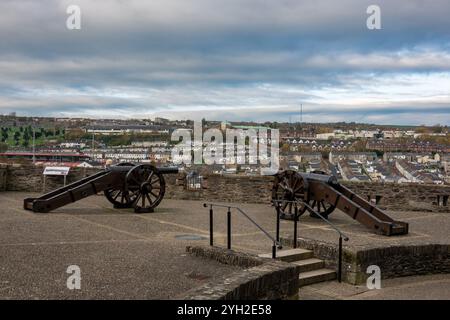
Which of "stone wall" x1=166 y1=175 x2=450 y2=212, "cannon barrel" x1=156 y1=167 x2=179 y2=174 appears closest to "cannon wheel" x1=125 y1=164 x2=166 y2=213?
"cannon barrel" x1=156 y1=167 x2=179 y2=174

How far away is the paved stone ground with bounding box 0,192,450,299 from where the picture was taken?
252 inches

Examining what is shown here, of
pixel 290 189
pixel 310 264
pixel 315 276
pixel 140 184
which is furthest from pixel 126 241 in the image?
pixel 290 189

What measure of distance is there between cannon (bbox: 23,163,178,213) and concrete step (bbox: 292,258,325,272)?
5.73 meters

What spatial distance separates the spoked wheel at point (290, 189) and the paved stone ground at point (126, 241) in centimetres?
37

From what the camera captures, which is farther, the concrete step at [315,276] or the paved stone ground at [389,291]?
the concrete step at [315,276]

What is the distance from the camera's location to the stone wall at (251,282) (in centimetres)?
522

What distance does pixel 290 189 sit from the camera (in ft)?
41.7

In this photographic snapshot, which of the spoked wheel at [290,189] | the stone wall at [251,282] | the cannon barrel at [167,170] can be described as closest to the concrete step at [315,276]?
the stone wall at [251,282]

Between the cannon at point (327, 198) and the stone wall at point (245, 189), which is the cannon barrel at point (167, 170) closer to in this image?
the stone wall at point (245, 189)

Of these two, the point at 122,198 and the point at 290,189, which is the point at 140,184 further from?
the point at 290,189

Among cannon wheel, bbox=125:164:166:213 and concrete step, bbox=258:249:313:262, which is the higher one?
cannon wheel, bbox=125:164:166:213

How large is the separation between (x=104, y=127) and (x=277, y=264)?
2761cm

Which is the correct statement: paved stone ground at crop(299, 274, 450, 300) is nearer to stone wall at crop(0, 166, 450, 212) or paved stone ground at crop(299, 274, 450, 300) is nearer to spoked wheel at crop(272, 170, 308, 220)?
spoked wheel at crop(272, 170, 308, 220)

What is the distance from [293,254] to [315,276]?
49 centimetres
